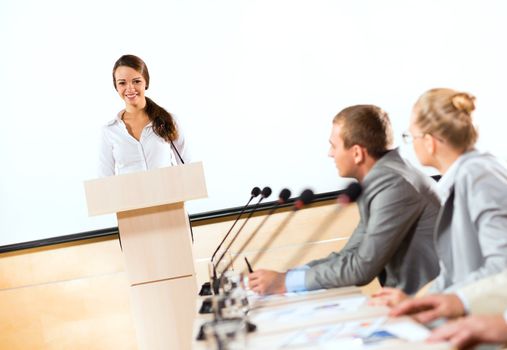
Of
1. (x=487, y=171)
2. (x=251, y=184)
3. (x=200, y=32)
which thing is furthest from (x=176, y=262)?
(x=200, y=32)

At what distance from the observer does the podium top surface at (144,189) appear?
3.26 m

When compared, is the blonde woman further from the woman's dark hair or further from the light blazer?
the woman's dark hair

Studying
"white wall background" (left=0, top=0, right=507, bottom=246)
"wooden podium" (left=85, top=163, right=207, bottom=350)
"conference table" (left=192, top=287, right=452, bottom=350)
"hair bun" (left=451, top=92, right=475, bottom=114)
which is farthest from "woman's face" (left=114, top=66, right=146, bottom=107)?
"hair bun" (left=451, top=92, right=475, bottom=114)

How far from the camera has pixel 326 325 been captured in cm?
214

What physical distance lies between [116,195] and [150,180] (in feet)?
0.51

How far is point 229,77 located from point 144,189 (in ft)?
7.95

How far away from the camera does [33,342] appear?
18.7 ft

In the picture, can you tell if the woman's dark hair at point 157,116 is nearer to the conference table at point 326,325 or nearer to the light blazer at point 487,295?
the conference table at point 326,325

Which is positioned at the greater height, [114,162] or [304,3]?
[304,3]

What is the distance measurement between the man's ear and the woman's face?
1.59m

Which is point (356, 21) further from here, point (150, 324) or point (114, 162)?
point (150, 324)

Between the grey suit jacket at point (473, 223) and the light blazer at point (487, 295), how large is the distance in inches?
3.8

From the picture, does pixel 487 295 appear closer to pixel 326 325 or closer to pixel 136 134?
pixel 326 325

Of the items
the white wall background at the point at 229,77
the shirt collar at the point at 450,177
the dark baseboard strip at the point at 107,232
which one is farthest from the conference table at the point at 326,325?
the white wall background at the point at 229,77
